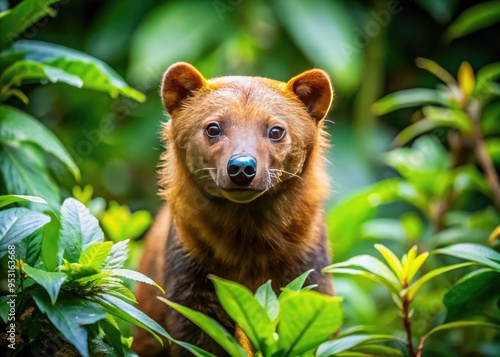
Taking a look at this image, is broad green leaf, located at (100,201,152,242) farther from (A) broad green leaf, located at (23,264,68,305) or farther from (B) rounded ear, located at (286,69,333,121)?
(A) broad green leaf, located at (23,264,68,305)

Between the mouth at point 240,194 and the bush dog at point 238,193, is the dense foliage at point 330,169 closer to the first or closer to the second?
the bush dog at point 238,193

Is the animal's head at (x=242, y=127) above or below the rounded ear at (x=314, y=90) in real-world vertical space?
below

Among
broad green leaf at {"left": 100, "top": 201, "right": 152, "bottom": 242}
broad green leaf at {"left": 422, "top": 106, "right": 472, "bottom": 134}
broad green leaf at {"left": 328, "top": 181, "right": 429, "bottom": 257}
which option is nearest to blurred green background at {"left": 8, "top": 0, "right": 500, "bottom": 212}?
broad green leaf at {"left": 328, "top": 181, "right": 429, "bottom": 257}

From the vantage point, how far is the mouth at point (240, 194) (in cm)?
289

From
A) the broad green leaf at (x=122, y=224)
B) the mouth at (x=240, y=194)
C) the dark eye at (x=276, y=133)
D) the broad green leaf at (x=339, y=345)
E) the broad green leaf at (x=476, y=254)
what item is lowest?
the broad green leaf at (x=122, y=224)

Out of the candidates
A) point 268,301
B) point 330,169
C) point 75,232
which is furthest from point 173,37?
point 268,301

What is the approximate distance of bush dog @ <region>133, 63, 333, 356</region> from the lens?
3090mm

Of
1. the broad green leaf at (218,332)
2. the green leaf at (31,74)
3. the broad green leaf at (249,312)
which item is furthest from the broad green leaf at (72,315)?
the green leaf at (31,74)

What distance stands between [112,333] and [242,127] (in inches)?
43.5

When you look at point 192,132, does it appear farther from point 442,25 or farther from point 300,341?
point 442,25

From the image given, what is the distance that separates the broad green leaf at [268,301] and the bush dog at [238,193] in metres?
0.59

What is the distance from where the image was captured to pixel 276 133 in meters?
3.11

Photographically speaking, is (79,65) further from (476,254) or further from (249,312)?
(476,254)

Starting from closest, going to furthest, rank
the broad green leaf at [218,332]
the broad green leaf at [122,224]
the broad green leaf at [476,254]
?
the broad green leaf at [218,332] < the broad green leaf at [476,254] < the broad green leaf at [122,224]
